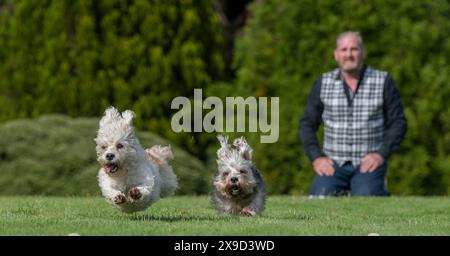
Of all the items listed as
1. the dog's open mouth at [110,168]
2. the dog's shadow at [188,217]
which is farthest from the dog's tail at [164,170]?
the dog's open mouth at [110,168]

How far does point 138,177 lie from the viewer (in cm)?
1102

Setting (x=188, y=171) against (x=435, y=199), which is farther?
(x=188, y=171)

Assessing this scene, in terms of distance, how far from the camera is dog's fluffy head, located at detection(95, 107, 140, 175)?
10859 mm

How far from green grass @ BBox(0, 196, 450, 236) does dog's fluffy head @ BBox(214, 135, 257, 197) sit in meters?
0.27

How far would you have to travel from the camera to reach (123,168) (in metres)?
11.0

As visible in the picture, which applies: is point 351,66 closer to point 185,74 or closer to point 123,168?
point 185,74

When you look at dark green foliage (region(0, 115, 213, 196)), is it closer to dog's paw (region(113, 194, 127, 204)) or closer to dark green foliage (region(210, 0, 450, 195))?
dark green foliage (region(210, 0, 450, 195))

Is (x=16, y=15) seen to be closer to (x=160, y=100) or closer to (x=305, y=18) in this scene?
(x=160, y=100)

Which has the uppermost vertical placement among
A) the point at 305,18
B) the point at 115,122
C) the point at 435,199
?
the point at 305,18

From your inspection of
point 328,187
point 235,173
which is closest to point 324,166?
point 328,187

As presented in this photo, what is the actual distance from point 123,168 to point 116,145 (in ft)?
0.73
